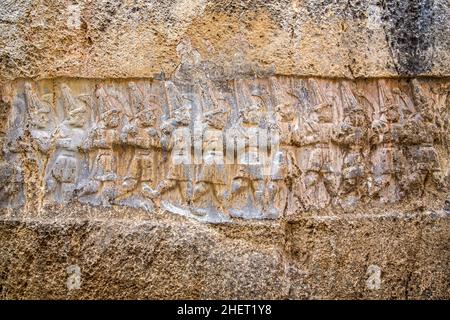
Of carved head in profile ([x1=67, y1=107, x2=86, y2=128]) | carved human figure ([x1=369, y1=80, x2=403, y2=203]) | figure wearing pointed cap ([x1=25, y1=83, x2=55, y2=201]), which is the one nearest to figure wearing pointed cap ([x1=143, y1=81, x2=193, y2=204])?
carved head in profile ([x1=67, y1=107, x2=86, y2=128])

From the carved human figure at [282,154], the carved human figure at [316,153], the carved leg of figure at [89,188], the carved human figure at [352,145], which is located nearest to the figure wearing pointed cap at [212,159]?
the carved human figure at [282,154]

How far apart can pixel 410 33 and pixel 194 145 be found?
1655 mm

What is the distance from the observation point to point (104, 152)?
155 inches

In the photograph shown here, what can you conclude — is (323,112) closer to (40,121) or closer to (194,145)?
(194,145)

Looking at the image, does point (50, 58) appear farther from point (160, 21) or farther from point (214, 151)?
point (214, 151)

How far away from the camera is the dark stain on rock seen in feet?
13.1

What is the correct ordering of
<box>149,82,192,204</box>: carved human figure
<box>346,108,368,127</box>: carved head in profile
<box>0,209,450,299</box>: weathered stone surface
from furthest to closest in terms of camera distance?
<box>346,108,368,127</box>: carved head in profile, <box>149,82,192,204</box>: carved human figure, <box>0,209,450,299</box>: weathered stone surface

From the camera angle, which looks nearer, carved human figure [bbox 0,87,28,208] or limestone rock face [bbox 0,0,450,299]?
limestone rock face [bbox 0,0,450,299]

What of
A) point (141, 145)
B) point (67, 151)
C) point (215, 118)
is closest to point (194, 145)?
point (215, 118)

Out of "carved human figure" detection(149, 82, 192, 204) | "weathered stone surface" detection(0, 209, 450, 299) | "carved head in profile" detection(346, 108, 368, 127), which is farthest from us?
"carved head in profile" detection(346, 108, 368, 127)

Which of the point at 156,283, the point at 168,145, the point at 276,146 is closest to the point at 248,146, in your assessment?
the point at 276,146

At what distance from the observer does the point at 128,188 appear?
12.9ft

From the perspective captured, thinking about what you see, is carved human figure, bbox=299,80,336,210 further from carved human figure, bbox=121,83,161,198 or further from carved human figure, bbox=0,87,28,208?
carved human figure, bbox=0,87,28,208

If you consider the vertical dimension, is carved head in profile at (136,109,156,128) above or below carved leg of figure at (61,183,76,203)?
above
